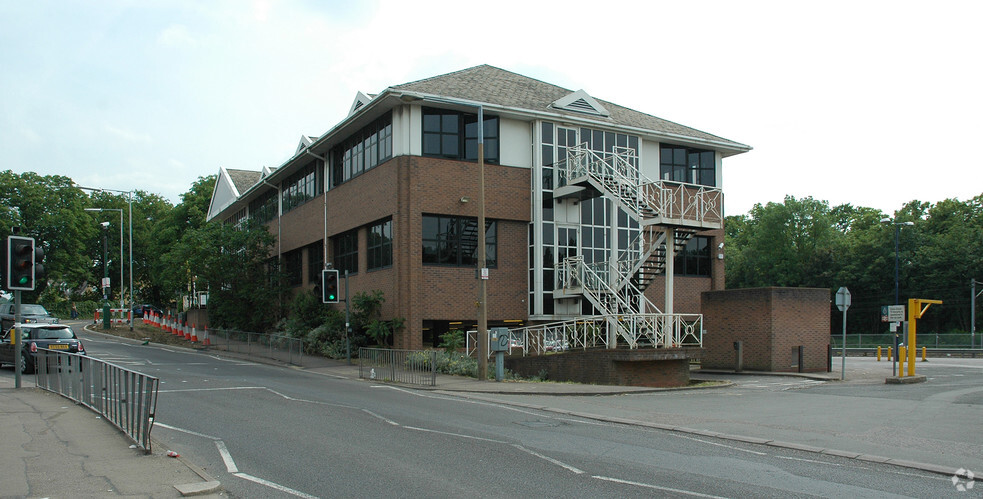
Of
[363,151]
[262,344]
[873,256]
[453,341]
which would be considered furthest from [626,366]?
[873,256]

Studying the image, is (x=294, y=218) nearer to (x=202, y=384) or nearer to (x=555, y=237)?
(x=555, y=237)

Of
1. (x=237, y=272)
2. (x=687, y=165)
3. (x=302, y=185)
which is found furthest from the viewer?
(x=237, y=272)

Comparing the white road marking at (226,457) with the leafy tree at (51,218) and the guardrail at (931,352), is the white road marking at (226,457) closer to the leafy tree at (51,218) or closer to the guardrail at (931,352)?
the guardrail at (931,352)

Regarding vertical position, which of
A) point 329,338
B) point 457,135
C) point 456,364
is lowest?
point 456,364

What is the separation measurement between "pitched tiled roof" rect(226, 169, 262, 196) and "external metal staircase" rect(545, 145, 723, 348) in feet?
102

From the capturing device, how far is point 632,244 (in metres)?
25.7

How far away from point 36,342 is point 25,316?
12.8 meters

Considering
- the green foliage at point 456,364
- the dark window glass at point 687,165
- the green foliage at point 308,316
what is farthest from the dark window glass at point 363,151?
the dark window glass at point 687,165

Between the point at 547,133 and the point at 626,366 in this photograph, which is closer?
the point at 626,366

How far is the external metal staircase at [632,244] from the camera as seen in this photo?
21.5 m

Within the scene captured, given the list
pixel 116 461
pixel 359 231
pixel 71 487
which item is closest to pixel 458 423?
pixel 116 461

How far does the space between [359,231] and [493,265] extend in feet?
20.3

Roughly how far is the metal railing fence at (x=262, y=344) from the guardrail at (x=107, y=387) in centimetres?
1267

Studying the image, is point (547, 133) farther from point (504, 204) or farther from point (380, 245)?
point (380, 245)
